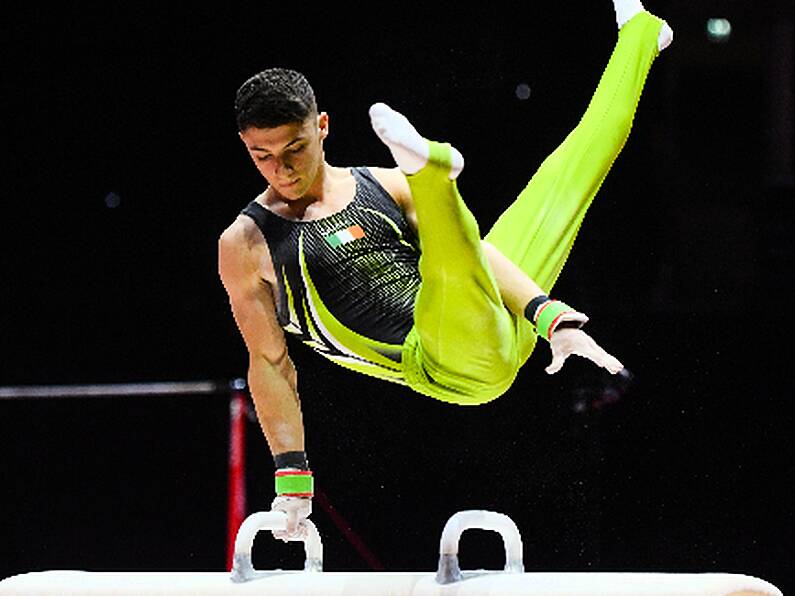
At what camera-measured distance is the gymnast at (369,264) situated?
402cm

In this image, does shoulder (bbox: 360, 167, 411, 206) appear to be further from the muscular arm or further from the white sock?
the white sock


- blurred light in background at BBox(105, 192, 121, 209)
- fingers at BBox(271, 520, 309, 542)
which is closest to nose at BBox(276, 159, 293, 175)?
fingers at BBox(271, 520, 309, 542)

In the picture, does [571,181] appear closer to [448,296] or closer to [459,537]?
[448,296]

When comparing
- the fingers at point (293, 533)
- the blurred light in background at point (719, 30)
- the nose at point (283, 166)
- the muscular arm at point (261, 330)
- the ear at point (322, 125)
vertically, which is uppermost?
the blurred light in background at point (719, 30)

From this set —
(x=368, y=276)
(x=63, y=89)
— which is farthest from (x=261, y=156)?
(x=63, y=89)

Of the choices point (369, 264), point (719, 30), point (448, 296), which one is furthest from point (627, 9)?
point (719, 30)

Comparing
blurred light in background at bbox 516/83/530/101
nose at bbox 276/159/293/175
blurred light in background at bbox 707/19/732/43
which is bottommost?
nose at bbox 276/159/293/175

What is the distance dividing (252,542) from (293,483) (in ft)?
1.07

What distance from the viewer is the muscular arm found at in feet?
14.1

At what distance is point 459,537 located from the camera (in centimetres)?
369

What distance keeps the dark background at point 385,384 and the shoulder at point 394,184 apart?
1.98 meters

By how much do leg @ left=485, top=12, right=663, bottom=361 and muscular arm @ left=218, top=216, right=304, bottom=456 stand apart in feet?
2.42

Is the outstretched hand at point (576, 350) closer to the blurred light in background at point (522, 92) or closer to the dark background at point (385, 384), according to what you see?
the dark background at point (385, 384)

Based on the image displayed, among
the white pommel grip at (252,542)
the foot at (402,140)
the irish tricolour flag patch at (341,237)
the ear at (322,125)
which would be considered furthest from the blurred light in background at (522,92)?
the foot at (402,140)
